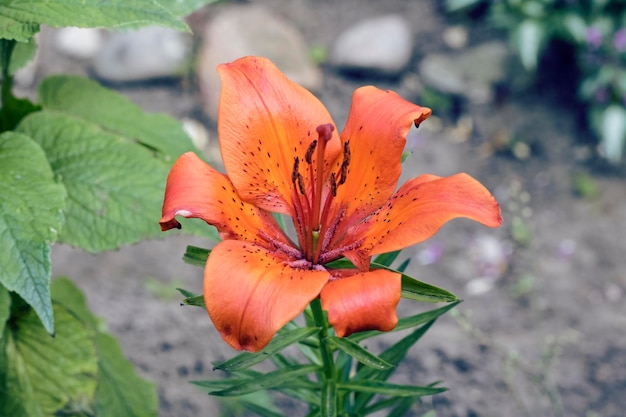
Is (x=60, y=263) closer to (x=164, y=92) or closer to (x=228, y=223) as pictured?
(x=164, y=92)

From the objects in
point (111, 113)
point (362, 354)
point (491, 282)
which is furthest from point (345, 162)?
point (491, 282)

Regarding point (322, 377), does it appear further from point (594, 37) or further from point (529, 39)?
point (594, 37)

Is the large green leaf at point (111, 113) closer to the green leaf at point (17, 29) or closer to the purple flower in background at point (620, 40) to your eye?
the green leaf at point (17, 29)

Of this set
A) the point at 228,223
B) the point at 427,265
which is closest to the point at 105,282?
the point at 427,265

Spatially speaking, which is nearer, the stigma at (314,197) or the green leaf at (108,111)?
the stigma at (314,197)

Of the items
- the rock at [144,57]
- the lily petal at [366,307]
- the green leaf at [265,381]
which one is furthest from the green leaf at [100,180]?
the rock at [144,57]

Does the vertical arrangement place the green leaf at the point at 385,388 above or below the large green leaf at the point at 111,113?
below

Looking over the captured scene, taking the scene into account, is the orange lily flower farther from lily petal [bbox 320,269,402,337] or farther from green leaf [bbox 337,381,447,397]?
green leaf [bbox 337,381,447,397]

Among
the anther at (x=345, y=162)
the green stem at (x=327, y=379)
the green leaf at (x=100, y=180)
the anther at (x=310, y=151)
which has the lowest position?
the green stem at (x=327, y=379)
